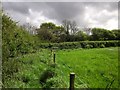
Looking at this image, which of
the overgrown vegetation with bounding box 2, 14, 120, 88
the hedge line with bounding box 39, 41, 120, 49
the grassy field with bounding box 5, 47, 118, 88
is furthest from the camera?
the hedge line with bounding box 39, 41, 120, 49

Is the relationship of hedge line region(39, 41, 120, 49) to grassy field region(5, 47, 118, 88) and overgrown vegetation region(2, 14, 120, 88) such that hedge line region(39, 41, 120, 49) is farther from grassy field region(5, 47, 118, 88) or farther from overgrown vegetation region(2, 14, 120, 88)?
grassy field region(5, 47, 118, 88)


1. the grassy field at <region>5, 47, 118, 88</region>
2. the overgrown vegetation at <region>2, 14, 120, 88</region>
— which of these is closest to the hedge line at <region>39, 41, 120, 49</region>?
the overgrown vegetation at <region>2, 14, 120, 88</region>

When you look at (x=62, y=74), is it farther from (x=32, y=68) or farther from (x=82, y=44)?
(x=82, y=44)

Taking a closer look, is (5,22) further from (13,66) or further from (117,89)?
(117,89)

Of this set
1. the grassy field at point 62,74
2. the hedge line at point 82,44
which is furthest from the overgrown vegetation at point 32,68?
the hedge line at point 82,44

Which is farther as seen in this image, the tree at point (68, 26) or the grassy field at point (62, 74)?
the tree at point (68, 26)

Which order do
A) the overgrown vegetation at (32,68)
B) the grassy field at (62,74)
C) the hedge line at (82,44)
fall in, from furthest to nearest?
the hedge line at (82,44)
the grassy field at (62,74)
the overgrown vegetation at (32,68)

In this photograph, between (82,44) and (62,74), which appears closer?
(62,74)

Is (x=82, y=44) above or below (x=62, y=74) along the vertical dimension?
above

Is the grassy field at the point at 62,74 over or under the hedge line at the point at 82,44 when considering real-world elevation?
under

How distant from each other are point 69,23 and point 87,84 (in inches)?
1520

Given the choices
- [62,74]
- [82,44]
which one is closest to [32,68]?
[62,74]

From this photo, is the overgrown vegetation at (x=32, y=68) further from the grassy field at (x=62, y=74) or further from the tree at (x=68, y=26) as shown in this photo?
the tree at (x=68, y=26)

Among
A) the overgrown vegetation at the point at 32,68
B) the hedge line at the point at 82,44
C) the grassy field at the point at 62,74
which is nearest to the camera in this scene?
the overgrown vegetation at the point at 32,68
